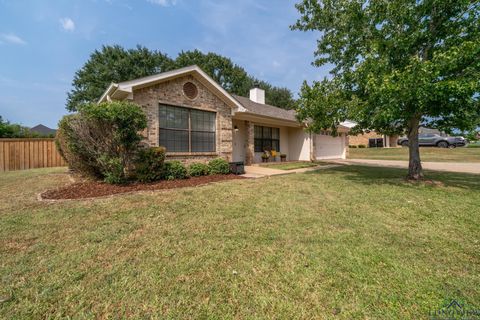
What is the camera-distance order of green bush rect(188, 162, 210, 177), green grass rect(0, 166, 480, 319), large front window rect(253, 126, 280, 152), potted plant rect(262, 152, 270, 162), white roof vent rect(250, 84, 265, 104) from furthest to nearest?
white roof vent rect(250, 84, 265, 104)
large front window rect(253, 126, 280, 152)
potted plant rect(262, 152, 270, 162)
green bush rect(188, 162, 210, 177)
green grass rect(0, 166, 480, 319)

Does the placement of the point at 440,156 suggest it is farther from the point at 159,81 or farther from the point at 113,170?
the point at 113,170

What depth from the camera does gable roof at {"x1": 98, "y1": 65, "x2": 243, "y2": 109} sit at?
24.5ft

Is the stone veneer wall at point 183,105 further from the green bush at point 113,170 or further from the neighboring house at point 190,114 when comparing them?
the green bush at point 113,170

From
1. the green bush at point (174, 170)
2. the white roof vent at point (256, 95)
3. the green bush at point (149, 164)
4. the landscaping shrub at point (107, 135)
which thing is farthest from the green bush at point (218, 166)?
the white roof vent at point (256, 95)

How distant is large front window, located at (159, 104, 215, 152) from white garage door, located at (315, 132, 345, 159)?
438 inches

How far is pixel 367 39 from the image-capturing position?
7785 mm

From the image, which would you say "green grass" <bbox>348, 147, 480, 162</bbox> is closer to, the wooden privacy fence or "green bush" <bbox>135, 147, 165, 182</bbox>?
"green bush" <bbox>135, 147, 165, 182</bbox>

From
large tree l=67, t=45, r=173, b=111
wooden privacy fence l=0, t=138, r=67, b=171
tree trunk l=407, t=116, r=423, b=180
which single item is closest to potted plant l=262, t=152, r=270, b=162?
tree trunk l=407, t=116, r=423, b=180

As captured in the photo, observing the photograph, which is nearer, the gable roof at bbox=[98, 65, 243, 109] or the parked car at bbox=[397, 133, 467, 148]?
the gable roof at bbox=[98, 65, 243, 109]

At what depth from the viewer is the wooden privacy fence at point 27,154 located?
506 inches

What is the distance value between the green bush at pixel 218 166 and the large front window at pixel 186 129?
0.81 metres

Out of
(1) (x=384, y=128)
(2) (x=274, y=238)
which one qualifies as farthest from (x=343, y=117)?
(2) (x=274, y=238)

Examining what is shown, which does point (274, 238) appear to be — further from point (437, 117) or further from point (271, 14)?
point (271, 14)

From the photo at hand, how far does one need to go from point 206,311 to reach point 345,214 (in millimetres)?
3643
